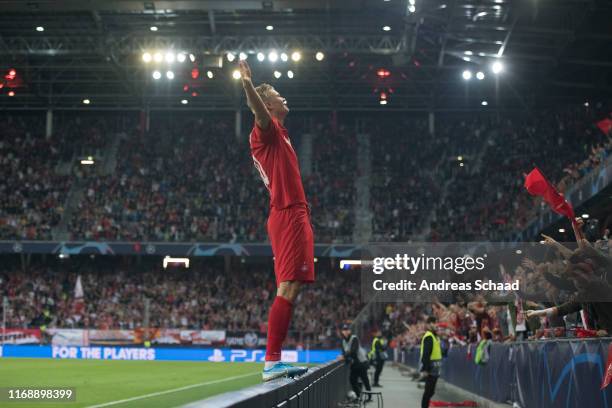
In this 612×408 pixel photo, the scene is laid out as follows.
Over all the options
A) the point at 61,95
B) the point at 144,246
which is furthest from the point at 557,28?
the point at 61,95

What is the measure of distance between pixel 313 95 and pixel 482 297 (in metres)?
33.5

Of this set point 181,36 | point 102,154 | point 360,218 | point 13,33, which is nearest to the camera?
point 181,36

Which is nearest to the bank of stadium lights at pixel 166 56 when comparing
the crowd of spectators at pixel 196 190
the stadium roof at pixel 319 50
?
the stadium roof at pixel 319 50

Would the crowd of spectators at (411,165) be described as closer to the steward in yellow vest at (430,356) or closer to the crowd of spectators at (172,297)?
the crowd of spectators at (172,297)

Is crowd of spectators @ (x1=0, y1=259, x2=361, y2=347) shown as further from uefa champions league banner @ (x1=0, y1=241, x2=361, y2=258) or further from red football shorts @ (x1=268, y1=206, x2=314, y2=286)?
red football shorts @ (x1=268, y1=206, x2=314, y2=286)

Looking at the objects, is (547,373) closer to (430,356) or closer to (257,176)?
(430,356)

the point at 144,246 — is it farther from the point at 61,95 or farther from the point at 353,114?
the point at 353,114

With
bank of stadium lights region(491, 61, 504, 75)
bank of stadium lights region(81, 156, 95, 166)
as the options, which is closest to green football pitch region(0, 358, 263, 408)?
bank of stadium lights region(491, 61, 504, 75)

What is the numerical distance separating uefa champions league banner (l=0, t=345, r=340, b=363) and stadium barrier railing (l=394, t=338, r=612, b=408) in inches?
763

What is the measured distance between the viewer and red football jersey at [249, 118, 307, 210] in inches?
244

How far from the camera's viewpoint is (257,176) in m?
48.3

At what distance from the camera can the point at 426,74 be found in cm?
4516

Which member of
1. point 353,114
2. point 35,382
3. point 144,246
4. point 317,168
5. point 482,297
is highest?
point 353,114
